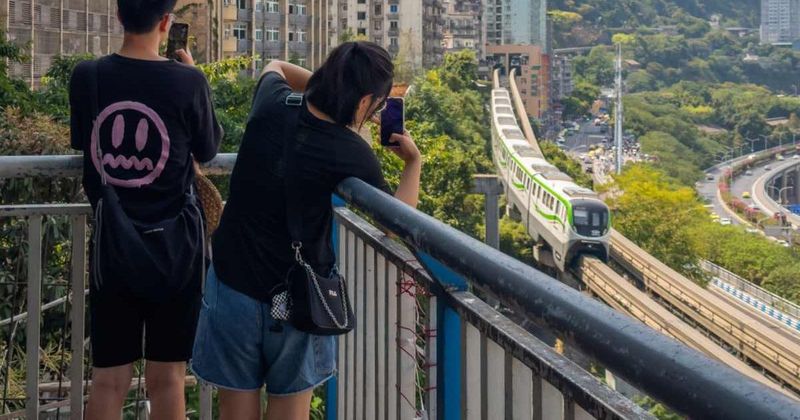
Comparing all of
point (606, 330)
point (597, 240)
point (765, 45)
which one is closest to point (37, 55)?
point (597, 240)

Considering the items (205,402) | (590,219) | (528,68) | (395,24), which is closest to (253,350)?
(205,402)

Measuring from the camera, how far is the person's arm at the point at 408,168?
7.74 feet

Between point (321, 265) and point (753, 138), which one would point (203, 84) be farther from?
point (753, 138)

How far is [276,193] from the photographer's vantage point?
2309 mm

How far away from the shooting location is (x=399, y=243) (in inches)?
92.7

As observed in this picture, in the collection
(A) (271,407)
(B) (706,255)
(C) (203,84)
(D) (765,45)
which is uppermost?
(D) (765,45)

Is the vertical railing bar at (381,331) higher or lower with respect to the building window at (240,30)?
lower

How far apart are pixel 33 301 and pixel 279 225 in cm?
98

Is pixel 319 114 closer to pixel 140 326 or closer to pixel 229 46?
pixel 140 326

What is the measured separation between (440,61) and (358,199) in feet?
255

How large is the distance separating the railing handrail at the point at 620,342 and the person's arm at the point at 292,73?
3.68ft

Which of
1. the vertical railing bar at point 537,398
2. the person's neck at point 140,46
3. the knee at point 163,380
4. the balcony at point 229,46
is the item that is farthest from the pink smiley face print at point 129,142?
the balcony at point 229,46

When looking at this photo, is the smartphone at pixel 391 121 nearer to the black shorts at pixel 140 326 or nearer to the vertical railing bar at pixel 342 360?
the vertical railing bar at pixel 342 360

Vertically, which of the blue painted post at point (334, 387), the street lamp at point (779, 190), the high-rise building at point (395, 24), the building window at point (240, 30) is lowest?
the street lamp at point (779, 190)
